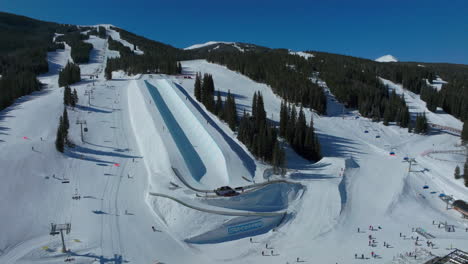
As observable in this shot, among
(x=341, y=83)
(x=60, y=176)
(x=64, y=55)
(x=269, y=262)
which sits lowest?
(x=269, y=262)

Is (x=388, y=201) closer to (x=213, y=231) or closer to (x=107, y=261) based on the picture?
(x=213, y=231)

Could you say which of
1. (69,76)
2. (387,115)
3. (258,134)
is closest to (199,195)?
(258,134)

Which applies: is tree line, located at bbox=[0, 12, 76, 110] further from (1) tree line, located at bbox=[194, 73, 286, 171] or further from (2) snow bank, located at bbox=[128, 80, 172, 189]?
(1) tree line, located at bbox=[194, 73, 286, 171]

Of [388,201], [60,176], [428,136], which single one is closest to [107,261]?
[60,176]

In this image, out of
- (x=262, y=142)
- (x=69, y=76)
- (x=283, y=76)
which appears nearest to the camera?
(x=262, y=142)

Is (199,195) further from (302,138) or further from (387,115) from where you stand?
Answer: (387,115)

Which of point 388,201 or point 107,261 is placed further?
point 388,201

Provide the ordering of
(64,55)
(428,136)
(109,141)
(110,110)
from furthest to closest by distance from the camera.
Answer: (64,55) < (428,136) < (110,110) < (109,141)

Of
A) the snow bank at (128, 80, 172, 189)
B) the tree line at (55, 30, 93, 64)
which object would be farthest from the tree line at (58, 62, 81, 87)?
the tree line at (55, 30, 93, 64)
